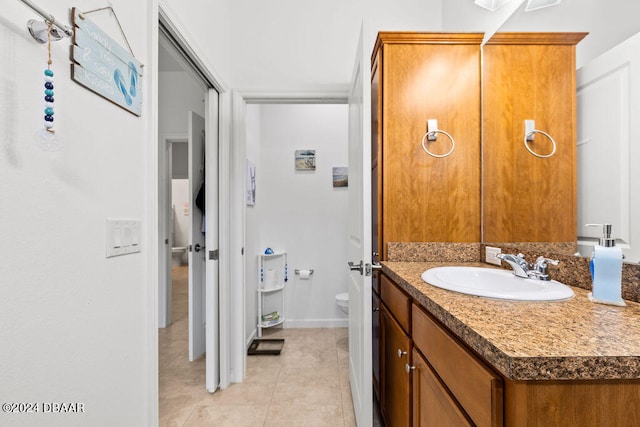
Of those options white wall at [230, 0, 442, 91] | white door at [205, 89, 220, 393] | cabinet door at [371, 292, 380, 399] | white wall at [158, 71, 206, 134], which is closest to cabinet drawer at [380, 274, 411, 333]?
cabinet door at [371, 292, 380, 399]

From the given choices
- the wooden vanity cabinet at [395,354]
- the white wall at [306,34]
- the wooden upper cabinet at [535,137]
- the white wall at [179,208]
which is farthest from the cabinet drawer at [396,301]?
the white wall at [179,208]

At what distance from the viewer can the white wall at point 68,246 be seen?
0.60 metres

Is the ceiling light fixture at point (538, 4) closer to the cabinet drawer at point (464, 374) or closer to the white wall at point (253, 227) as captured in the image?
the cabinet drawer at point (464, 374)

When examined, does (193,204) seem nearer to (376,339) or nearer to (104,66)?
(104,66)

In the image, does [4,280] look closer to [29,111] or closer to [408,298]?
[29,111]

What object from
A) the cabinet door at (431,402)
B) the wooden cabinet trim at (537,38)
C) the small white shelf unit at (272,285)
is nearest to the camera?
the cabinet door at (431,402)

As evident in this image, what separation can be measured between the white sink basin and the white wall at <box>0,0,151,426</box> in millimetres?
1048

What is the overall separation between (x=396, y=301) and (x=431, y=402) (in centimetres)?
44

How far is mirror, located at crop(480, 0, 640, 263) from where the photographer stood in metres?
0.82

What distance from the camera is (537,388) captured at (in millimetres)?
502

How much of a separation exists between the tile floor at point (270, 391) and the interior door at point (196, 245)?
244 millimetres

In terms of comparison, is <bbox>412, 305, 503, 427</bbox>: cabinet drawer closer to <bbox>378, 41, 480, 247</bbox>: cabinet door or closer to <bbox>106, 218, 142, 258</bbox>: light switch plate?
<bbox>378, 41, 480, 247</bbox>: cabinet door

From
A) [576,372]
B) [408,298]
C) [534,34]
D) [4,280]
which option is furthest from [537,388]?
[534,34]

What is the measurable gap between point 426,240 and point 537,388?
3.69 feet
